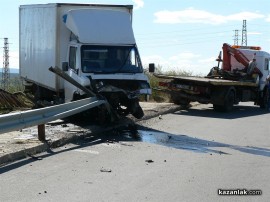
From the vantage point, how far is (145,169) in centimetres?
770

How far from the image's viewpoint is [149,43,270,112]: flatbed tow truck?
1908 centimetres

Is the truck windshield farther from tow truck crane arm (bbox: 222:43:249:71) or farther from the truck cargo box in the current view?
tow truck crane arm (bbox: 222:43:249:71)

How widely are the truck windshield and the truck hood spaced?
196mm

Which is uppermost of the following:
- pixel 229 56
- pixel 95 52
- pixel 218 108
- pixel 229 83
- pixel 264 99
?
pixel 229 56

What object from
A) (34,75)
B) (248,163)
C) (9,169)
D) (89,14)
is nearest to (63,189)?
(9,169)

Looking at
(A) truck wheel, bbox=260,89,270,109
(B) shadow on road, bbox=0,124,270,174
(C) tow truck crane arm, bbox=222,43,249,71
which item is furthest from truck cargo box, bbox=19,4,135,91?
(A) truck wheel, bbox=260,89,270,109

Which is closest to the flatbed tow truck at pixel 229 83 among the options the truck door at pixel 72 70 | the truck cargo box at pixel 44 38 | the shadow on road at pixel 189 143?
the truck cargo box at pixel 44 38

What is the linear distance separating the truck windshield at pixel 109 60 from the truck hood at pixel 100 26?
0.64 ft

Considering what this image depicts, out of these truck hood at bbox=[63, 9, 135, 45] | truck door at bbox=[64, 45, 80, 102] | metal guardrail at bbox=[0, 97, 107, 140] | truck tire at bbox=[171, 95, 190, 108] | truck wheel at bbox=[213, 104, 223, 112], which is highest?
truck hood at bbox=[63, 9, 135, 45]

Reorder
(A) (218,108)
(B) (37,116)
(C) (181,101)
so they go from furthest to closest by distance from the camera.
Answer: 1. (C) (181,101)
2. (A) (218,108)
3. (B) (37,116)

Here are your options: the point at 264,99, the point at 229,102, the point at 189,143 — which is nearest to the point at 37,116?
the point at 189,143

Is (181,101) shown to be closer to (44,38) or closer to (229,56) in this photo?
(229,56)

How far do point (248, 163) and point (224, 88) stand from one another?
11.0 m

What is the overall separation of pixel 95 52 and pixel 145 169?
6.01m
